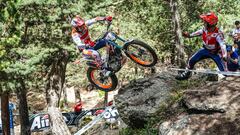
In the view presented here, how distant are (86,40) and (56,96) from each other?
17.4 ft

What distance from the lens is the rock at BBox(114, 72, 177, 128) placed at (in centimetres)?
986

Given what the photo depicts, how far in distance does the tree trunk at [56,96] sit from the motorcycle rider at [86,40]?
16.1 feet

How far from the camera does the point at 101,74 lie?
33.2ft

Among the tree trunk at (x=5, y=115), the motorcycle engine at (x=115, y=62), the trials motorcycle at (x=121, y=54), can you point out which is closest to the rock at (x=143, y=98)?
the trials motorcycle at (x=121, y=54)

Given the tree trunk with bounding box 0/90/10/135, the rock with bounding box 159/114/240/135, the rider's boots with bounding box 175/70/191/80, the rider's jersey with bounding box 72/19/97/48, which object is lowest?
the tree trunk with bounding box 0/90/10/135

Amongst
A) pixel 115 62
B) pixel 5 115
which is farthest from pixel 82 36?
pixel 5 115

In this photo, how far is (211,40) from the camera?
8.40 m

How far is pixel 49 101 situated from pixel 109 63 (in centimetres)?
549

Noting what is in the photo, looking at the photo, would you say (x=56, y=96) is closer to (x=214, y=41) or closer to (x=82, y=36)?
(x=82, y=36)

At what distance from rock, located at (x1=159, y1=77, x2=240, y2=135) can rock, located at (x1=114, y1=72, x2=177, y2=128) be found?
1500 millimetres

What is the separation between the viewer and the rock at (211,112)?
6949 mm

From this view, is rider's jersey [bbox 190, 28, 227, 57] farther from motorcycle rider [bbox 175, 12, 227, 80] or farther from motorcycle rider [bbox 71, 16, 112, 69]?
motorcycle rider [bbox 71, 16, 112, 69]

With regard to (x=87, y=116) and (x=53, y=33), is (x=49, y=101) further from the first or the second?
(x=87, y=116)

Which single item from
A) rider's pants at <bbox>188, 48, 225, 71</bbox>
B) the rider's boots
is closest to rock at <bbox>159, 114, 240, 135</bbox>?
rider's pants at <bbox>188, 48, 225, 71</bbox>
